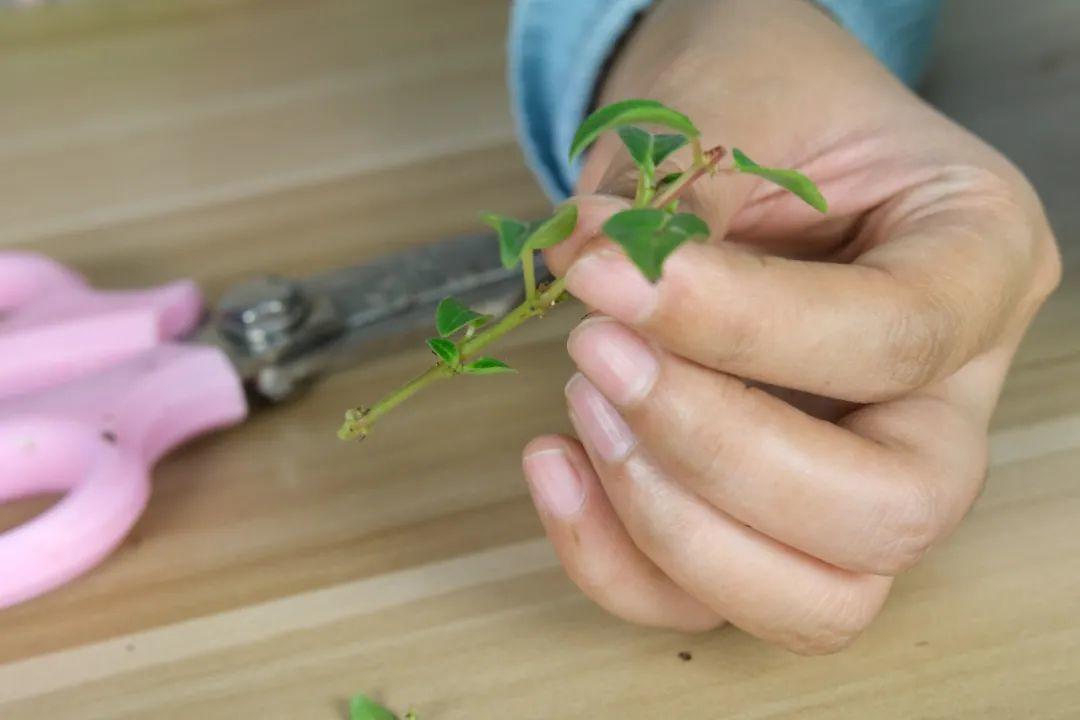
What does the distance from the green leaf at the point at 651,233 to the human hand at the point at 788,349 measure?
3 centimetres

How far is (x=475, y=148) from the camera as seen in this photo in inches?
25.7

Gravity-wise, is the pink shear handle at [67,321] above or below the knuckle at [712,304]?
below

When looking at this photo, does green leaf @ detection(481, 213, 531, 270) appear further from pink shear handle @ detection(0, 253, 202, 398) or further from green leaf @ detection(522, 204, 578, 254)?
pink shear handle @ detection(0, 253, 202, 398)

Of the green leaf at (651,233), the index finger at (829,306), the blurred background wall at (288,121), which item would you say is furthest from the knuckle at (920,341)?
the blurred background wall at (288,121)

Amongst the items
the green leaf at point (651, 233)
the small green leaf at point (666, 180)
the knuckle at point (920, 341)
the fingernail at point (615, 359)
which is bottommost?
the knuckle at point (920, 341)

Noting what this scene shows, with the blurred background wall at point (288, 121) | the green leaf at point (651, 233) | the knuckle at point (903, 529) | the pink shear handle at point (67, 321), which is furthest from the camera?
the blurred background wall at point (288, 121)

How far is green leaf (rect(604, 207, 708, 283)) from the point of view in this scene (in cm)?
23

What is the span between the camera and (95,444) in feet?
1.37

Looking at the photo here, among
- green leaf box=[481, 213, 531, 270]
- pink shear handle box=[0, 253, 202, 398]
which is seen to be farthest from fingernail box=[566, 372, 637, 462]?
pink shear handle box=[0, 253, 202, 398]

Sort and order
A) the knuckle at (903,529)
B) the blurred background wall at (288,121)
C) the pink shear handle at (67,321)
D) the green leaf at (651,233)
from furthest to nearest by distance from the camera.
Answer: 1. the blurred background wall at (288,121)
2. the pink shear handle at (67,321)
3. the knuckle at (903,529)
4. the green leaf at (651,233)

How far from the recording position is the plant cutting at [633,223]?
241mm

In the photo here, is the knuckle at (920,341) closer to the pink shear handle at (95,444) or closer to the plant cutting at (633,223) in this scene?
the plant cutting at (633,223)

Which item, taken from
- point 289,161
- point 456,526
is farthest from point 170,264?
point 456,526

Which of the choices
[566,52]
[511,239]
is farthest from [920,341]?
[566,52]
